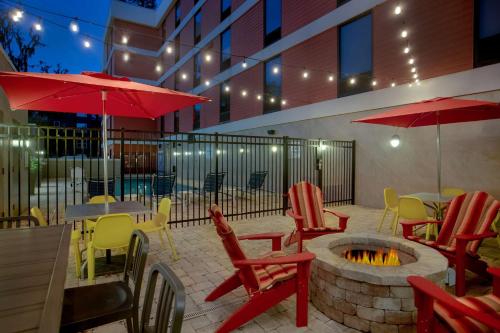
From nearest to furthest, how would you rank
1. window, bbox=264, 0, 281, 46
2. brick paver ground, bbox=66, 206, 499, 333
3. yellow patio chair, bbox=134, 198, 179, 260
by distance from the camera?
brick paver ground, bbox=66, 206, 499, 333 → yellow patio chair, bbox=134, 198, 179, 260 → window, bbox=264, 0, 281, 46

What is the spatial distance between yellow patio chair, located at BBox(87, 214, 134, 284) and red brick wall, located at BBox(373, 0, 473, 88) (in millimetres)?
7072

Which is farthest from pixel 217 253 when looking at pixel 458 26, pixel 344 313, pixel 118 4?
pixel 118 4

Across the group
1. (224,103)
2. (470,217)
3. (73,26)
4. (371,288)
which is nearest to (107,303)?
(371,288)

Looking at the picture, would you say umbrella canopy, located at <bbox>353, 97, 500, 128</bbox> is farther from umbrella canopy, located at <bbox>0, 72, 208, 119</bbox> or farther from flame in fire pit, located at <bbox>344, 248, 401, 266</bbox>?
umbrella canopy, located at <bbox>0, 72, 208, 119</bbox>

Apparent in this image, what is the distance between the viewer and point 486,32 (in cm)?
562

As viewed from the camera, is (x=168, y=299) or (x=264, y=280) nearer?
(x=168, y=299)

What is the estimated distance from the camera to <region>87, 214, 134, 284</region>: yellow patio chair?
295 centimetres

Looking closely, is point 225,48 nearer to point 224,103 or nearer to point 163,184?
point 224,103

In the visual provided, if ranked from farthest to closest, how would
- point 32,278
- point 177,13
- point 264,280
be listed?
point 177,13 → point 264,280 → point 32,278

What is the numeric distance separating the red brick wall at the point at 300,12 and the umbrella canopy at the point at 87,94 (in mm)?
7405

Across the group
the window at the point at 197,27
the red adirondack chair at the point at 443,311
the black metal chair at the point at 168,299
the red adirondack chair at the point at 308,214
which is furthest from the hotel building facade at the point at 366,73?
the black metal chair at the point at 168,299

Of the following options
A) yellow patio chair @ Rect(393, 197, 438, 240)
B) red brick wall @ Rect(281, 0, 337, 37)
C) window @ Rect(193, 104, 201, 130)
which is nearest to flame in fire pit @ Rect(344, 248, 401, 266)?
yellow patio chair @ Rect(393, 197, 438, 240)

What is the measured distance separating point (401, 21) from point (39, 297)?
28.2 ft

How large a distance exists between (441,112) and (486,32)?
9.54 feet
